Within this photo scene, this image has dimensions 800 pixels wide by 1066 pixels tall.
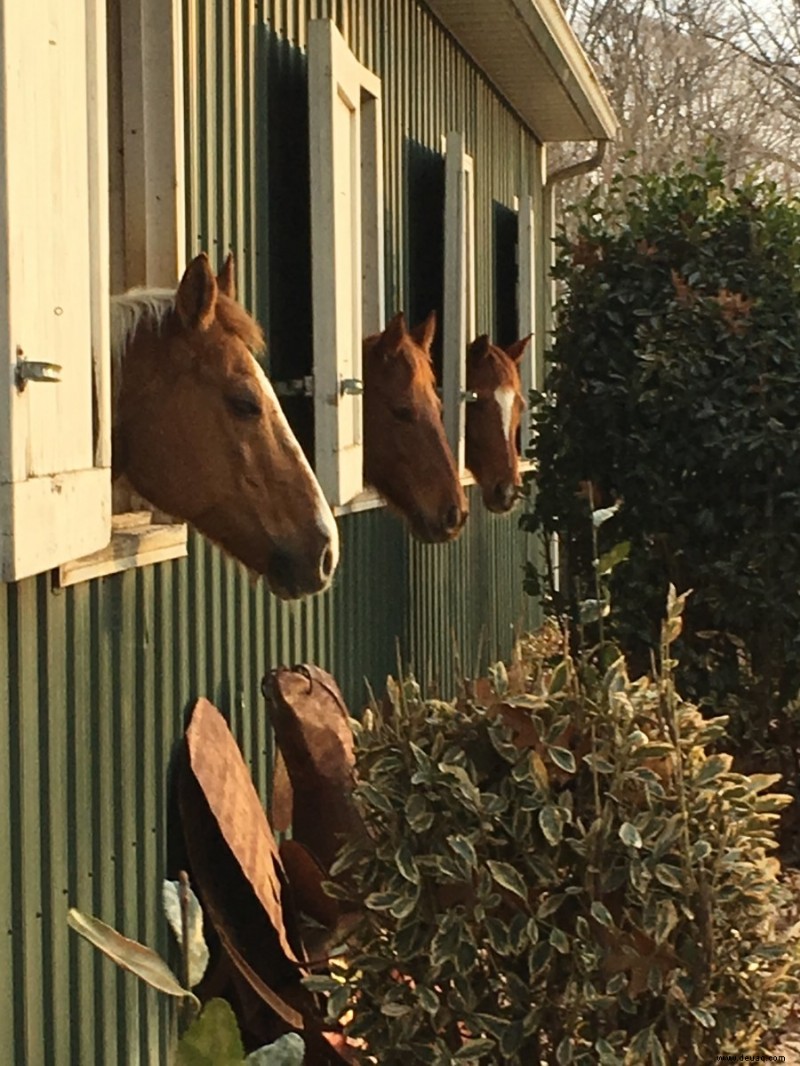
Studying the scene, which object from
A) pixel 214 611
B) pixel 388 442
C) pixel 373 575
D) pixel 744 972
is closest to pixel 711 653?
pixel 373 575

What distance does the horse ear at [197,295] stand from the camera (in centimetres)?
315

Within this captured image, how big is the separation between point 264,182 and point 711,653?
315 centimetres

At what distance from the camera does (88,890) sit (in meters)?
3.23

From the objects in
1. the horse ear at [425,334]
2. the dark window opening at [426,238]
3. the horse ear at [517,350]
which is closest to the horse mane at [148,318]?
the horse ear at [425,334]

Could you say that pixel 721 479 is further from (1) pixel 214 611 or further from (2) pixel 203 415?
(2) pixel 203 415

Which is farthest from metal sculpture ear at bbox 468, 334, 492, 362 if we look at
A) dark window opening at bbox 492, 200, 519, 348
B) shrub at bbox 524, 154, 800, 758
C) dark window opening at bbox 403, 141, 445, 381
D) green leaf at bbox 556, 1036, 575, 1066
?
green leaf at bbox 556, 1036, 575, 1066

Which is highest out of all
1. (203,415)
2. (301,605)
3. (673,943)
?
(203,415)

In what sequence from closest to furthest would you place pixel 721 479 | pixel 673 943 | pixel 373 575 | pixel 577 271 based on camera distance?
1. pixel 673 943
2. pixel 373 575
3. pixel 721 479
4. pixel 577 271

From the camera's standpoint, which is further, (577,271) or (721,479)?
(577,271)

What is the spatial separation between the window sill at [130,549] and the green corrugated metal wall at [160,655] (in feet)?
0.19

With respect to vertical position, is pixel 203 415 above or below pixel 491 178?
Answer: below

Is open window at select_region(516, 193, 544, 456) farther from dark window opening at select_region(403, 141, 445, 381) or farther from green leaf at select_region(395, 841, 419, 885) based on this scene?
green leaf at select_region(395, 841, 419, 885)

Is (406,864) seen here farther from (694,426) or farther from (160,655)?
(694,426)

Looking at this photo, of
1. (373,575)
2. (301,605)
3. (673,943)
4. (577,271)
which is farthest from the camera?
(577,271)
